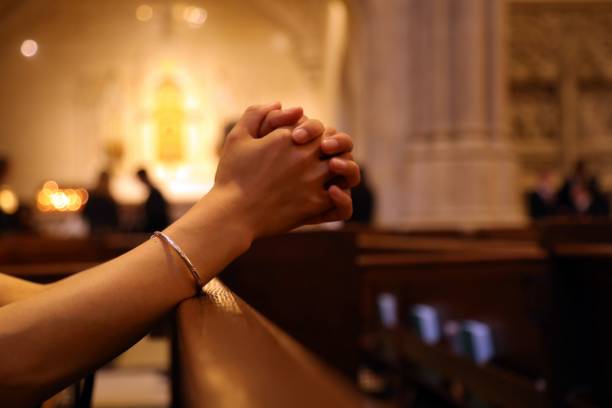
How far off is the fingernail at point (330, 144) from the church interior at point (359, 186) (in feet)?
0.98

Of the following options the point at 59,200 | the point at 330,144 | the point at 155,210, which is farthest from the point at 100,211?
the point at 330,144

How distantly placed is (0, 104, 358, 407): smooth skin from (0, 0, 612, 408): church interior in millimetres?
64

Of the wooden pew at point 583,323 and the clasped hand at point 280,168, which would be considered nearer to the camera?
the clasped hand at point 280,168

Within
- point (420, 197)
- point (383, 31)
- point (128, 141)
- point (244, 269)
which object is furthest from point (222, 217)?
point (128, 141)

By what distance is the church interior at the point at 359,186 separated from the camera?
1990 millimetres

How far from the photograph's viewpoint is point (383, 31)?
7551 mm

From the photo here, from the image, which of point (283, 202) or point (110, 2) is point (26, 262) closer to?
point (283, 202)

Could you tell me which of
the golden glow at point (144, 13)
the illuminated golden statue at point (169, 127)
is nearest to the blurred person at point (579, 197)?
the illuminated golden statue at point (169, 127)

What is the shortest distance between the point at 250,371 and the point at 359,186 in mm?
4251

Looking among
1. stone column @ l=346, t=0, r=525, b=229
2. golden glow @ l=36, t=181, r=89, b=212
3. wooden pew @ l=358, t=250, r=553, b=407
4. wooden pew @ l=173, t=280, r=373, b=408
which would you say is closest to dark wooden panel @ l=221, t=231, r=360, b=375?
wooden pew @ l=358, t=250, r=553, b=407

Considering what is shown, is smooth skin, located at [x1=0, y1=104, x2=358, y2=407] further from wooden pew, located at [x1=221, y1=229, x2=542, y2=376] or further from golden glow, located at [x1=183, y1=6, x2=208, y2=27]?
golden glow, located at [x1=183, y1=6, x2=208, y2=27]

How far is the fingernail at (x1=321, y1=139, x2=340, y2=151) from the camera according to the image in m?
1.08

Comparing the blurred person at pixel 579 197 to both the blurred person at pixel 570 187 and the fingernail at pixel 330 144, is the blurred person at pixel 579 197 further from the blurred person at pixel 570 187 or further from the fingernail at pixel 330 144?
the fingernail at pixel 330 144

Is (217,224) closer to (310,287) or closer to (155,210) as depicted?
(310,287)
